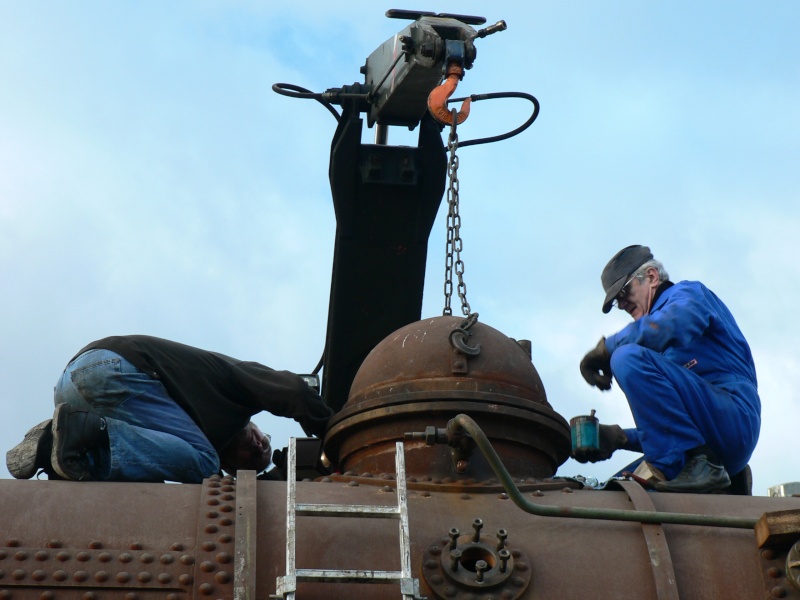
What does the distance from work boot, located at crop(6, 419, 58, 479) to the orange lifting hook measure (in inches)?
117

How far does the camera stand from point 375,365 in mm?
6746

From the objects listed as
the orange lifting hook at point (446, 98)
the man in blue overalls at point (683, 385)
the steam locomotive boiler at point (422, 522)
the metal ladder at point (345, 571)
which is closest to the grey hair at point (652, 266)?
the man in blue overalls at point (683, 385)

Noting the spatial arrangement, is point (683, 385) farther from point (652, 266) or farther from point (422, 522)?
point (422, 522)

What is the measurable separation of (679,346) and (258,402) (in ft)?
7.27

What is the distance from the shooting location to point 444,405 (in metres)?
6.30

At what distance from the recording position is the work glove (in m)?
7.51

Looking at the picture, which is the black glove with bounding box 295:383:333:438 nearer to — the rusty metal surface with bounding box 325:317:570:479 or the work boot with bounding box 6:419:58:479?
the rusty metal surface with bounding box 325:317:570:479

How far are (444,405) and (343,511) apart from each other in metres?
1.25

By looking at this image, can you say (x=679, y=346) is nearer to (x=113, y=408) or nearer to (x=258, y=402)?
(x=258, y=402)

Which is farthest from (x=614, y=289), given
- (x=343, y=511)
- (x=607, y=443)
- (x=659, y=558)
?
(x=343, y=511)

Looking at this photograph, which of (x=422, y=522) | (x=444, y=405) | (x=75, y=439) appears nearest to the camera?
(x=422, y=522)

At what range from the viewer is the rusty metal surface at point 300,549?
509 centimetres

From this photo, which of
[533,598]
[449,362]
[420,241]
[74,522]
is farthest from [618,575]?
[420,241]

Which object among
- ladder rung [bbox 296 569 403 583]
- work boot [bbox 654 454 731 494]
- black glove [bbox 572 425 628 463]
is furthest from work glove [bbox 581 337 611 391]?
ladder rung [bbox 296 569 403 583]
